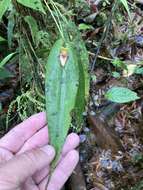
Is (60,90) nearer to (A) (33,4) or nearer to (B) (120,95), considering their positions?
(A) (33,4)

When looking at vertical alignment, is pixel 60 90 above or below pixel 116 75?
above

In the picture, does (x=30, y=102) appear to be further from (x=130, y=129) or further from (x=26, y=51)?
(x=130, y=129)

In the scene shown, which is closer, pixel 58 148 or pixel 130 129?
pixel 58 148

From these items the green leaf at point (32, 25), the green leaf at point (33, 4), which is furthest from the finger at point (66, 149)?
the green leaf at point (33, 4)

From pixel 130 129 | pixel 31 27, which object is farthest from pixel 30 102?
pixel 130 129

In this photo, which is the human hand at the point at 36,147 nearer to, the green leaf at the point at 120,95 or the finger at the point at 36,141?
the finger at the point at 36,141

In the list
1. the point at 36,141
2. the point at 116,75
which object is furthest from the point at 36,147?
the point at 116,75
